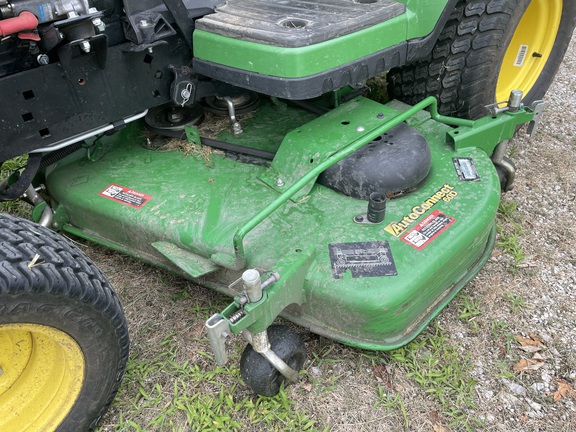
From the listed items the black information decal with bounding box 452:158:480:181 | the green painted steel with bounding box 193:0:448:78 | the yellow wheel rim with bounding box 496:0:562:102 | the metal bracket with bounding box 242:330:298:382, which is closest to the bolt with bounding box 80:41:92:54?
the green painted steel with bounding box 193:0:448:78

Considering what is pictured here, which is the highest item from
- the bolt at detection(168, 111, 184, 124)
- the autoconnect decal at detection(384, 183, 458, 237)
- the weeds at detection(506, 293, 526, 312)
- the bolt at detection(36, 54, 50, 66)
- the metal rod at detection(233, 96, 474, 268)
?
the bolt at detection(36, 54, 50, 66)

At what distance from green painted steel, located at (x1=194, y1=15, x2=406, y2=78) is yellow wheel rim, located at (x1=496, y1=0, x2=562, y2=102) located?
96 centimetres

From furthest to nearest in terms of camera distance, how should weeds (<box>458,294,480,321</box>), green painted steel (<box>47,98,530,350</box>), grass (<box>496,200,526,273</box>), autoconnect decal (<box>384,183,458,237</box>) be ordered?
1. grass (<box>496,200,526,273</box>)
2. weeds (<box>458,294,480,321</box>)
3. autoconnect decal (<box>384,183,458,237</box>)
4. green painted steel (<box>47,98,530,350</box>)

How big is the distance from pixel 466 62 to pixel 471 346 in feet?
3.58

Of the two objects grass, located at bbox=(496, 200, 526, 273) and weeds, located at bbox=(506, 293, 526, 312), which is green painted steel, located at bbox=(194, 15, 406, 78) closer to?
grass, located at bbox=(496, 200, 526, 273)

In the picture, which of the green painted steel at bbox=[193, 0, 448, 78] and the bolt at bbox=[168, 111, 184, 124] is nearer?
the green painted steel at bbox=[193, 0, 448, 78]

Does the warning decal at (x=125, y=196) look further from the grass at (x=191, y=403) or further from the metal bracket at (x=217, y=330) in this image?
the metal bracket at (x=217, y=330)

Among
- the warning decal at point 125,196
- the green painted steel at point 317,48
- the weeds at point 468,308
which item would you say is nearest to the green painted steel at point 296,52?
the green painted steel at point 317,48

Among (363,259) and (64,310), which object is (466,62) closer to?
(363,259)

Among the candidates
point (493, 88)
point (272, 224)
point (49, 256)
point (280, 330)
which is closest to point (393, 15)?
point (493, 88)

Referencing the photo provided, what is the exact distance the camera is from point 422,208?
173 cm

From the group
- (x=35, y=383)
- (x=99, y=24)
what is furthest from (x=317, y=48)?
(x=35, y=383)

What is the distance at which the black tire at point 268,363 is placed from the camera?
4.94ft

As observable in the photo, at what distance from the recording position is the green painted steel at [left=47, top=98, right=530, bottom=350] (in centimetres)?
153
